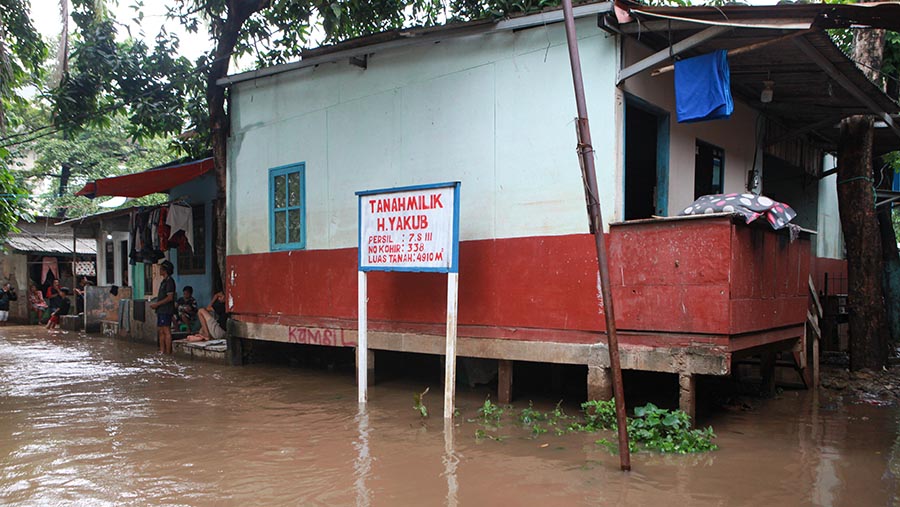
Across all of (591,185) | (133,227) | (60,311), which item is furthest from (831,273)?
(60,311)

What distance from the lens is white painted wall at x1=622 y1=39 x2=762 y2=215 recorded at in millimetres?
7023

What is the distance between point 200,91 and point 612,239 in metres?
9.81

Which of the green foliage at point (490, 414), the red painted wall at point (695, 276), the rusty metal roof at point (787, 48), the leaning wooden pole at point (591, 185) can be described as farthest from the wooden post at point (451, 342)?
the rusty metal roof at point (787, 48)

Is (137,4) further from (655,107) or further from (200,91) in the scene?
(655,107)

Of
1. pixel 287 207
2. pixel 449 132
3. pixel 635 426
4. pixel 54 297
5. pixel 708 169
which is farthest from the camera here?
pixel 54 297

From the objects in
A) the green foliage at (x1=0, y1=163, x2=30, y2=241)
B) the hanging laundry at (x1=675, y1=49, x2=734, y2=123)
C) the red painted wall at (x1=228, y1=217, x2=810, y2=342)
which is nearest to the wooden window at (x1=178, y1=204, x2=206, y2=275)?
the green foliage at (x1=0, y1=163, x2=30, y2=241)

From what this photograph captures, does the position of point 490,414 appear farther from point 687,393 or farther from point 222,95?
point 222,95

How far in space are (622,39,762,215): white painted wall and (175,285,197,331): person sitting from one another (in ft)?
35.3

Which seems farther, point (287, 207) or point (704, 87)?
point (287, 207)

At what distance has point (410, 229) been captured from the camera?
7.12 meters

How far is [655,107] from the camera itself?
723cm

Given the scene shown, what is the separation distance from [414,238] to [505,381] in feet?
6.71

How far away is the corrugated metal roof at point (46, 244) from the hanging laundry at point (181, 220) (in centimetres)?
1111

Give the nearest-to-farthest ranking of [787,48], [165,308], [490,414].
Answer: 1. [787,48]
2. [490,414]
3. [165,308]
